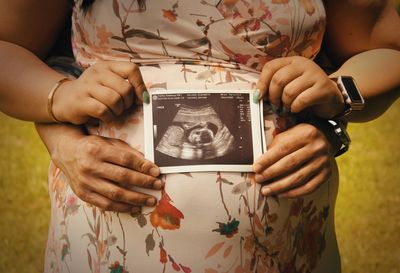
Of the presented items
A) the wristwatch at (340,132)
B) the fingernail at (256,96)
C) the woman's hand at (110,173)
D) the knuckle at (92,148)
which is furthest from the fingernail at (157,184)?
the wristwatch at (340,132)

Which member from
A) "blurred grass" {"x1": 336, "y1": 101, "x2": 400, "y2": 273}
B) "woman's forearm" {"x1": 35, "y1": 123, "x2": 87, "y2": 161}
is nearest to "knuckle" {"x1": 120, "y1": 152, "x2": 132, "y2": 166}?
"woman's forearm" {"x1": 35, "y1": 123, "x2": 87, "y2": 161}

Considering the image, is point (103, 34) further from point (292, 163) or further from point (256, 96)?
point (292, 163)

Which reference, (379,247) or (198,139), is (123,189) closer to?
(198,139)

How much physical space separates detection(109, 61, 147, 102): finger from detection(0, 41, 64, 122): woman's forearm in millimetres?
134

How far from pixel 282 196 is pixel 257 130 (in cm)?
12

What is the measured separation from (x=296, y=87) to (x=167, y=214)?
11.4 inches

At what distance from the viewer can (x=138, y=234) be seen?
0.88 metres

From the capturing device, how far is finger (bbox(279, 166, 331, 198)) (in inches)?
35.4

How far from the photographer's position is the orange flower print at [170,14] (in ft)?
2.95

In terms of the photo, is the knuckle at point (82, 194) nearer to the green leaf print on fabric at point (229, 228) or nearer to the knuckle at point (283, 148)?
the green leaf print on fabric at point (229, 228)

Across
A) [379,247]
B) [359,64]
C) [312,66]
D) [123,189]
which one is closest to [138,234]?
[123,189]

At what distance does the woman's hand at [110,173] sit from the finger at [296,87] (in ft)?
0.80

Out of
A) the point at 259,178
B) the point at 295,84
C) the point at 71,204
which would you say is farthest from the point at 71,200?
the point at 295,84

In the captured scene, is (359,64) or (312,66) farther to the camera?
(359,64)
